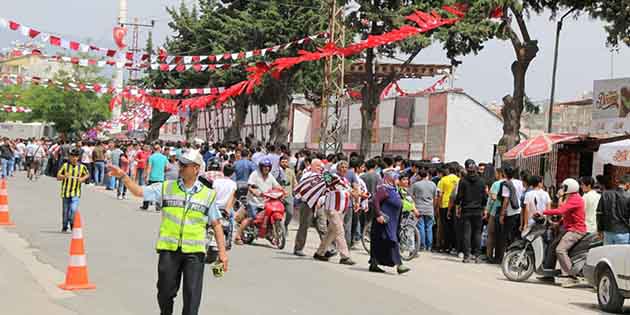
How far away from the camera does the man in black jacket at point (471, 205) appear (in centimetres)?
1775

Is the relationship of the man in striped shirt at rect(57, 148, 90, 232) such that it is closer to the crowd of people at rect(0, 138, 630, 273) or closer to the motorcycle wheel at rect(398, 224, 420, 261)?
the crowd of people at rect(0, 138, 630, 273)

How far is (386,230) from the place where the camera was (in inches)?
582

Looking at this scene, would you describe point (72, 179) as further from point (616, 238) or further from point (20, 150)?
point (20, 150)

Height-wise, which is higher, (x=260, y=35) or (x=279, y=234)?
(x=260, y=35)

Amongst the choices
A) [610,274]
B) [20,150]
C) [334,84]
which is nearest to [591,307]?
[610,274]

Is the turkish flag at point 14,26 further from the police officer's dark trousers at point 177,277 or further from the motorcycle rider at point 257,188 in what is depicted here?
the police officer's dark trousers at point 177,277

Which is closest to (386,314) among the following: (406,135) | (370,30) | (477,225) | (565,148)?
(477,225)

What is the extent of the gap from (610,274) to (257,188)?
7581 millimetres

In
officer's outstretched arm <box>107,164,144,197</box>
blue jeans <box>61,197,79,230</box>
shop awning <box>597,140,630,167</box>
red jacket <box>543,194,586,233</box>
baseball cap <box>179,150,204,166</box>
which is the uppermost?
shop awning <box>597,140,630,167</box>

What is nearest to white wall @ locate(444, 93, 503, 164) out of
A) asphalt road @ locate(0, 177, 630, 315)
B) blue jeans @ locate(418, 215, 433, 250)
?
blue jeans @ locate(418, 215, 433, 250)

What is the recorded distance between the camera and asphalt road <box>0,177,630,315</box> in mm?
10695

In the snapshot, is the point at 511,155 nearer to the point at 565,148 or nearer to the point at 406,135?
the point at 565,148

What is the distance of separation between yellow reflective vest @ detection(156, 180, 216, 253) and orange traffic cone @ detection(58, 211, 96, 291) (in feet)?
12.3

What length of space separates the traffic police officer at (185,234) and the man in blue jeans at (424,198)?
11267 mm
